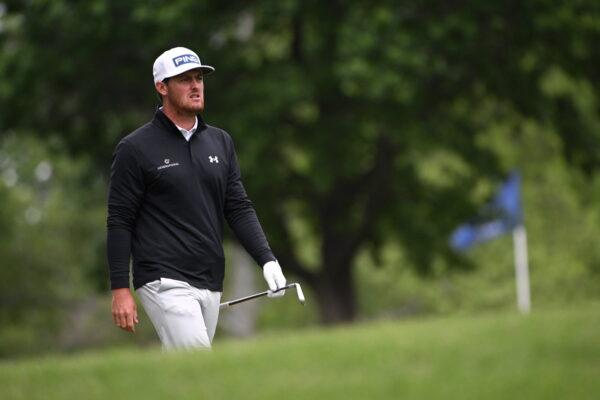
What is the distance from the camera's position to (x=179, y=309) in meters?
6.64

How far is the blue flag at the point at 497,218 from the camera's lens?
77.2ft

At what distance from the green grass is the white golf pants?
0.30 meters

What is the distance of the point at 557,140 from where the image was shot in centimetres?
2205

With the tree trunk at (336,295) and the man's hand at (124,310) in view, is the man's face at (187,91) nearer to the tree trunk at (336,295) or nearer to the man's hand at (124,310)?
the man's hand at (124,310)

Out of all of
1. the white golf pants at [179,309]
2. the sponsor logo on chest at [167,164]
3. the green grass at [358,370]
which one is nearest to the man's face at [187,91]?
the sponsor logo on chest at [167,164]

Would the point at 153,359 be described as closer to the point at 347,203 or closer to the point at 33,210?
the point at 347,203

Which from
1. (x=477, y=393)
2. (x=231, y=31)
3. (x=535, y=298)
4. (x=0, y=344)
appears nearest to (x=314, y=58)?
(x=231, y=31)

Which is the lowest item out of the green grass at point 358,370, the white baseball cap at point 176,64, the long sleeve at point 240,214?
the green grass at point 358,370

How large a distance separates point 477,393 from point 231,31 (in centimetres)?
1270

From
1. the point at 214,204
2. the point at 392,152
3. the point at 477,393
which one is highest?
the point at 392,152

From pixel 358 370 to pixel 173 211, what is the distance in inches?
71.9

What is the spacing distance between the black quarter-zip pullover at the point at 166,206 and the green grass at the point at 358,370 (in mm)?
666

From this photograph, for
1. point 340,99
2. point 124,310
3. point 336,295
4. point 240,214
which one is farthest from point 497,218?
point 124,310

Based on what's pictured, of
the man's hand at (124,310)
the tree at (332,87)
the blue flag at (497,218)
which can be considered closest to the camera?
the man's hand at (124,310)
